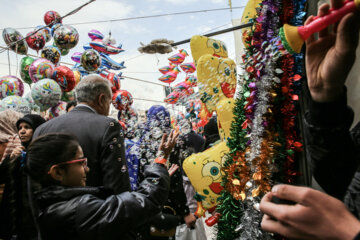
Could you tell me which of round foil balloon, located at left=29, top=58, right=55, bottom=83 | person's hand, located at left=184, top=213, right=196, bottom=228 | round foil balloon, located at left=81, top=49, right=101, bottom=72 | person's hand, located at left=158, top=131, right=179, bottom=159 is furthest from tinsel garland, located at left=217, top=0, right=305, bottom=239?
round foil balloon, located at left=29, top=58, right=55, bottom=83

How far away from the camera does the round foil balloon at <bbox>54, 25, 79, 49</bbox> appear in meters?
4.61

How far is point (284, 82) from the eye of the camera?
4.68 ft

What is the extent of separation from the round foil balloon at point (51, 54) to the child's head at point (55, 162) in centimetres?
412

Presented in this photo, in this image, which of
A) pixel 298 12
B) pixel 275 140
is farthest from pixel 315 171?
pixel 298 12

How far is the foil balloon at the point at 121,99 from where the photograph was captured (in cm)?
432

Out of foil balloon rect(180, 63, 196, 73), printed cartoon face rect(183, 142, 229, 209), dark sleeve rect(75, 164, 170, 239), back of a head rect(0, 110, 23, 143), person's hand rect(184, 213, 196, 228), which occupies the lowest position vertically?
person's hand rect(184, 213, 196, 228)

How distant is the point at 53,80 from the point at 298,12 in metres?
3.75

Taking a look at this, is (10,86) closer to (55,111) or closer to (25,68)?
(25,68)

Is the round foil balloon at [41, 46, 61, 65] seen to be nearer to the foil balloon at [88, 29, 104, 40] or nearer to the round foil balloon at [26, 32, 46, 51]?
the round foil balloon at [26, 32, 46, 51]

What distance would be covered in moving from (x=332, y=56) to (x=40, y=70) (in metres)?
4.56

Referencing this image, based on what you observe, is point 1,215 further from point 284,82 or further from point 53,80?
point 53,80

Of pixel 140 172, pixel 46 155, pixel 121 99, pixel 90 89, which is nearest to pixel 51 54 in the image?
pixel 121 99

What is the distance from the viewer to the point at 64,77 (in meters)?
4.38

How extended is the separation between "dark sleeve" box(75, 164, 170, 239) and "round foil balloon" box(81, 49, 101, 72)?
3225 mm
